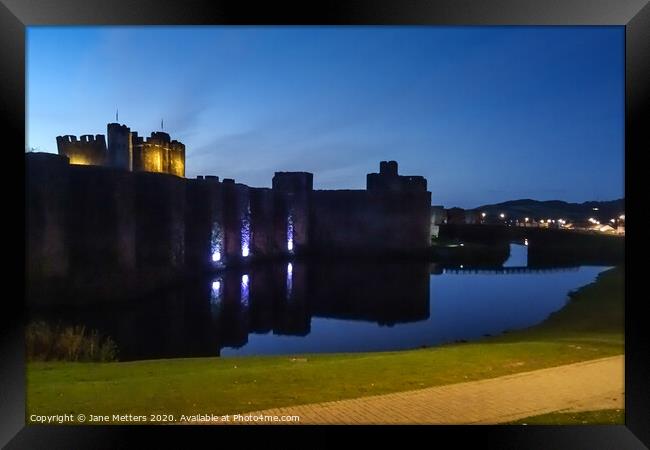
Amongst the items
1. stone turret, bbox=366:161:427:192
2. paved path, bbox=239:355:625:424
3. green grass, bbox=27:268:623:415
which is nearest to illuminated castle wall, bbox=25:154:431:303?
stone turret, bbox=366:161:427:192

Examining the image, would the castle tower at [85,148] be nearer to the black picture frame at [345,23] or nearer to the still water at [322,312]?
the still water at [322,312]

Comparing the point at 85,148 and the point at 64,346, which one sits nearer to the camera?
the point at 64,346

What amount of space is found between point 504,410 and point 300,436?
2947 mm

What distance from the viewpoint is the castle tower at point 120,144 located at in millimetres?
30164

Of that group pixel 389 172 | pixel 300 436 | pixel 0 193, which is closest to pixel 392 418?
pixel 300 436

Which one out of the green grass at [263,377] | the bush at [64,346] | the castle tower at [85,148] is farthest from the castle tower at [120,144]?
the green grass at [263,377]

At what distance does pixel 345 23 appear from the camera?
734 cm

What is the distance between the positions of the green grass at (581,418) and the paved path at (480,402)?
104 millimetres

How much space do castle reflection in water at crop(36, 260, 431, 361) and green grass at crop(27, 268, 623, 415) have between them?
17.5 feet

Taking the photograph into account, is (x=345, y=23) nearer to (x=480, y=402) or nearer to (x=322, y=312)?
(x=480, y=402)

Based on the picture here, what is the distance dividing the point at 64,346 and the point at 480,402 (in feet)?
33.2

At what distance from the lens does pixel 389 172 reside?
42438 millimetres

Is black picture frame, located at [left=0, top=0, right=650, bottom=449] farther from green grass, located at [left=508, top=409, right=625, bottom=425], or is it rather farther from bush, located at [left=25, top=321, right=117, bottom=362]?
bush, located at [left=25, top=321, right=117, bottom=362]

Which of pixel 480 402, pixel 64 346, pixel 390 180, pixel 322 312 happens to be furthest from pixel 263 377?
pixel 390 180
